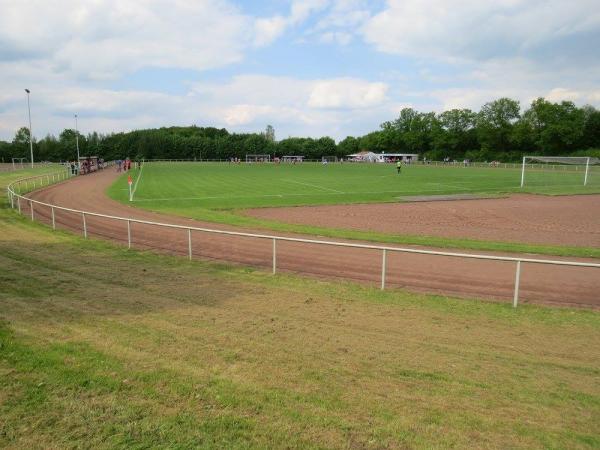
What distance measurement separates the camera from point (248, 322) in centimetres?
779

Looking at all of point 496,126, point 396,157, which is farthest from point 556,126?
point 396,157

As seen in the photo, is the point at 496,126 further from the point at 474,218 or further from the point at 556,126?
the point at 474,218

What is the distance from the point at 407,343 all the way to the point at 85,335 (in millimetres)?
4759

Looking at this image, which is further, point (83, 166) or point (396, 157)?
point (396, 157)

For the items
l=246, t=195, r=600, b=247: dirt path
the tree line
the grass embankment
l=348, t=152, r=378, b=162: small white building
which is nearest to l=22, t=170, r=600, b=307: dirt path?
the grass embankment

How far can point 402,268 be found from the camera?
12398 millimetres

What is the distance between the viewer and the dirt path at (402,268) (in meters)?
10.5

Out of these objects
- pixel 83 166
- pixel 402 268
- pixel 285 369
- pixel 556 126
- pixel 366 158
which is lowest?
pixel 402 268

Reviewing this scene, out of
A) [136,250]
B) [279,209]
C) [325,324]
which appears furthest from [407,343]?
[279,209]

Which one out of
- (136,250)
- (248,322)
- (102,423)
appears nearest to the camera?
(102,423)

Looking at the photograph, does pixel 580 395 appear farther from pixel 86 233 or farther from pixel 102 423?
pixel 86 233

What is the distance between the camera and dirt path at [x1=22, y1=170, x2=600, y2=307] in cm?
1050

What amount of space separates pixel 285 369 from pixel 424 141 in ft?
478

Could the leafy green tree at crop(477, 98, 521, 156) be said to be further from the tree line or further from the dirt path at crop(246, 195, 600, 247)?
the dirt path at crop(246, 195, 600, 247)
